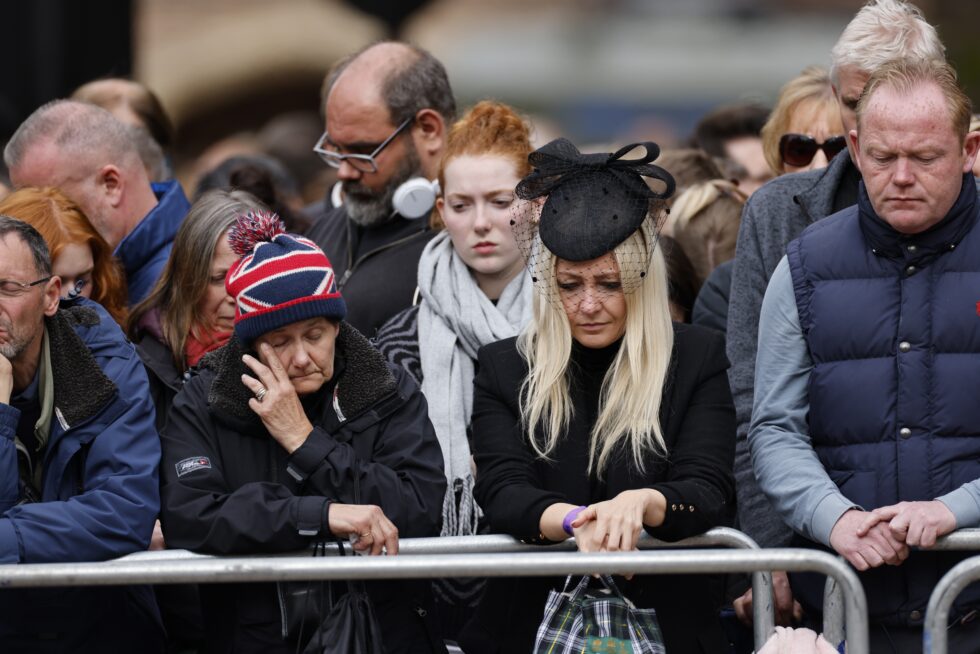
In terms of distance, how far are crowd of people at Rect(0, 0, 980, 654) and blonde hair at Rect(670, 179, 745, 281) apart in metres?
1.33

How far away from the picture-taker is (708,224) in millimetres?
6098

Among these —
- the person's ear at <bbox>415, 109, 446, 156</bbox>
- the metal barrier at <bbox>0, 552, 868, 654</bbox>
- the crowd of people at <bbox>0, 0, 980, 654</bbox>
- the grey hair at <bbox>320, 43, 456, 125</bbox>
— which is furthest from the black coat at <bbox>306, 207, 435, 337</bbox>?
the metal barrier at <bbox>0, 552, 868, 654</bbox>

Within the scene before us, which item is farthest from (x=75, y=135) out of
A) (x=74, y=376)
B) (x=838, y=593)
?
(x=838, y=593)

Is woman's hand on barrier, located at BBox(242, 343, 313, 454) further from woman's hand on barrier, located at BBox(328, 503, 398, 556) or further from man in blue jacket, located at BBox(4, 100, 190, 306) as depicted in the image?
man in blue jacket, located at BBox(4, 100, 190, 306)

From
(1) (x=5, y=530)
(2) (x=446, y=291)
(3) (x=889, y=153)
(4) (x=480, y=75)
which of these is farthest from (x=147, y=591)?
(4) (x=480, y=75)

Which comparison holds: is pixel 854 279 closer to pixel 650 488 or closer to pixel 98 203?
pixel 650 488

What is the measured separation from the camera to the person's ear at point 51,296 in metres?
4.32

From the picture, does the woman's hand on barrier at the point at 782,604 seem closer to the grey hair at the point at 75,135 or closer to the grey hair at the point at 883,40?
the grey hair at the point at 883,40

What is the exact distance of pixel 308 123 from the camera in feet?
35.8

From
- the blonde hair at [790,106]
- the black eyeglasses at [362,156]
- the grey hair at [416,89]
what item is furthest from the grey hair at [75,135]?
Result: the blonde hair at [790,106]

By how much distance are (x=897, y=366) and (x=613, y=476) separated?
0.76 metres

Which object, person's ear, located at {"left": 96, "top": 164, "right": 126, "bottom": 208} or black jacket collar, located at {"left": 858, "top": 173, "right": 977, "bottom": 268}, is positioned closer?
black jacket collar, located at {"left": 858, "top": 173, "right": 977, "bottom": 268}

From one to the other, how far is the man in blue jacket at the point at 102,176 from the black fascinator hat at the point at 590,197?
1.84m

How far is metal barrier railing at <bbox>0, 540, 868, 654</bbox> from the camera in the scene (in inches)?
141
